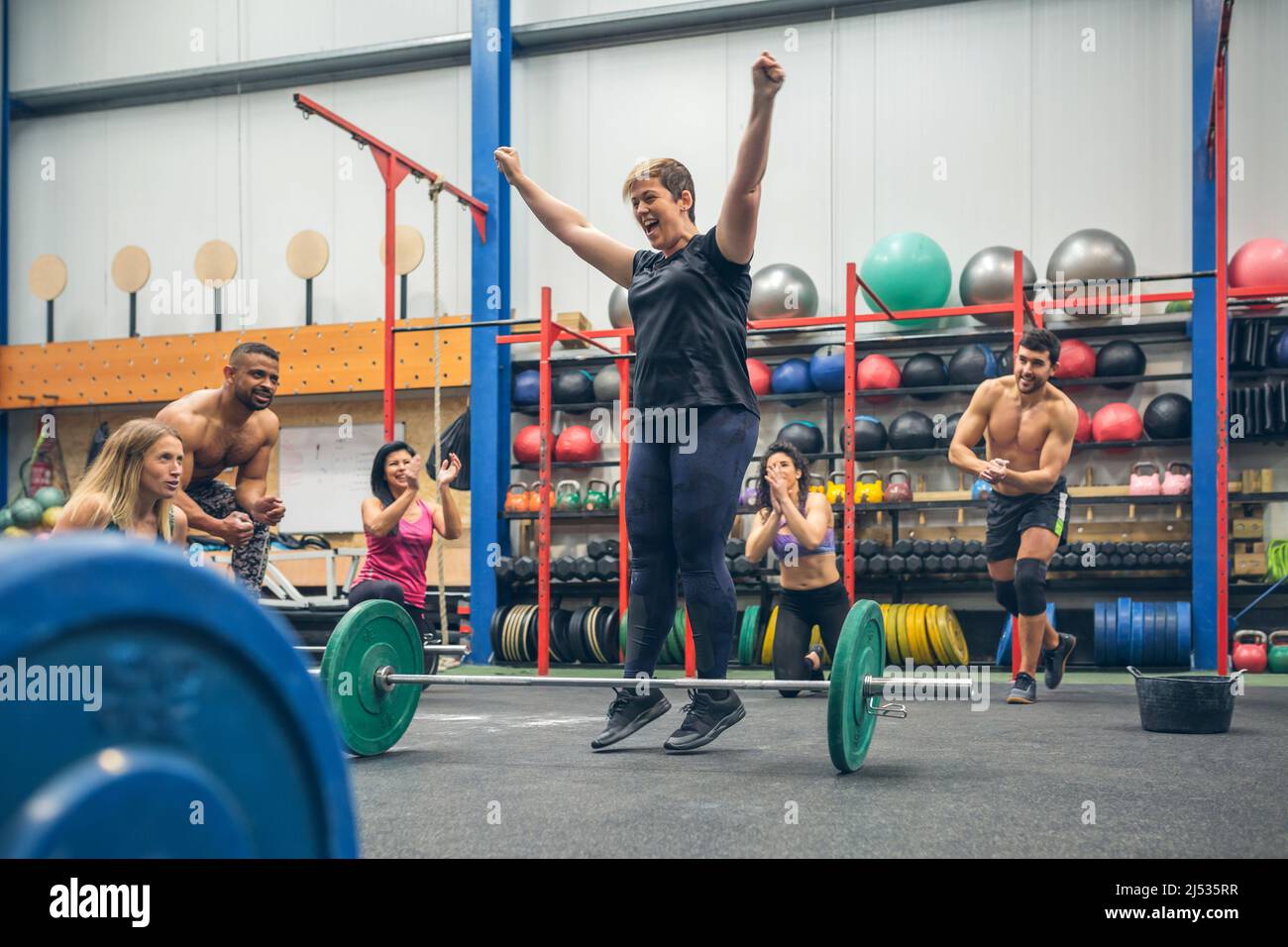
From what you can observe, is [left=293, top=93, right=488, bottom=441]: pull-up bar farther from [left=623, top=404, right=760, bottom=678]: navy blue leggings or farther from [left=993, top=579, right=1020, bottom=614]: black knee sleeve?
[left=993, top=579, right=1020, bottom=614]: black knee sleeve

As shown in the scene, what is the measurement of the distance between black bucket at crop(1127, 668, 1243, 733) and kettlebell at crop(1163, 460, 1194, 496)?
10.8ft

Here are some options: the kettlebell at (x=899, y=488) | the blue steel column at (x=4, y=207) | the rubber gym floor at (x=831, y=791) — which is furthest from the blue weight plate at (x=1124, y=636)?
the blue steel column at (x=4, y=207)

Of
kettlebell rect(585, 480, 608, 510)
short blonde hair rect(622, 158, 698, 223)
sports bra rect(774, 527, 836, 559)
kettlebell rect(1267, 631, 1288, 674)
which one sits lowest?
kettlebell rect(1267, 631, 1288, 674)

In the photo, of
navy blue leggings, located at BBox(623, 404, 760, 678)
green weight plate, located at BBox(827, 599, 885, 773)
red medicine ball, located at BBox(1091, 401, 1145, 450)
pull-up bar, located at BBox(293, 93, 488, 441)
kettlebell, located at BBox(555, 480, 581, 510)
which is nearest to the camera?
green weight plate, located at BBox(827, 599, 885, 773)

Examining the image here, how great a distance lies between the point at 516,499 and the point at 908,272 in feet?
8.49

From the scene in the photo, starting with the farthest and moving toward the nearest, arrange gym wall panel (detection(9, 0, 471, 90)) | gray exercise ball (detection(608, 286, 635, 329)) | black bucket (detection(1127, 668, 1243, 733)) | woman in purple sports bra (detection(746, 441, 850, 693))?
1. gym wall panel (detection(9, 0, 471, 90))
2. gray exercise ball (detection(608, 286, 635, 329))
3. woman in purple sports bra (detection(746, 441, 850, 693))
4. black bucket (detection(1127, 668, 1243, 733))

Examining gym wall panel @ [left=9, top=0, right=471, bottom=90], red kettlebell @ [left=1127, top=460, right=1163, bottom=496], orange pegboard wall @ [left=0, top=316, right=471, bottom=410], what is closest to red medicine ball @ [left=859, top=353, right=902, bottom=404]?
red kettlebell @ [left=1127, top=460, right=1163, bottom=496]

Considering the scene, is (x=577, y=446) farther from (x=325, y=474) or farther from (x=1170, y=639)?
(x=1170, y=639)

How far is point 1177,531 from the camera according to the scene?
6.30 m

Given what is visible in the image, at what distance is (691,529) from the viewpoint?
2404 mm

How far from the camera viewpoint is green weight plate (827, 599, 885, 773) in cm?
214

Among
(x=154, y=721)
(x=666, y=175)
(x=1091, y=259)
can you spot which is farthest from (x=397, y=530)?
(x=1091, y=259)

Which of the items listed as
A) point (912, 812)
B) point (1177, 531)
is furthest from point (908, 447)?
point (912, 812)
